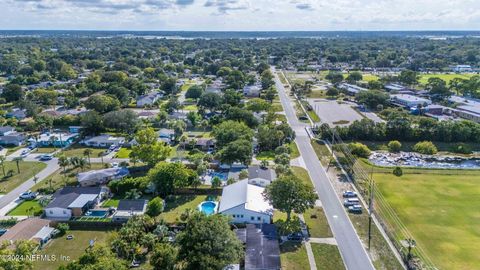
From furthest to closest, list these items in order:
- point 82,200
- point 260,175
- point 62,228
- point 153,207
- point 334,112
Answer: point 334,112, point 260,175, point 82,200, point 153,207, point 62,228

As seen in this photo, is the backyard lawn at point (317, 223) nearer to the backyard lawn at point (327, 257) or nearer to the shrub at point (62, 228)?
the backyard lawn at point (327, 257)

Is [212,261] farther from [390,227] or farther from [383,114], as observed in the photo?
[383,114]

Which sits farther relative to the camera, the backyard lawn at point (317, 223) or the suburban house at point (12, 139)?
the suburban house at point (12, 139)

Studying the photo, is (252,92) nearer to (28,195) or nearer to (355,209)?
(355,209)

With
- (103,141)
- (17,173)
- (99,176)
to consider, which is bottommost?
(17,173)

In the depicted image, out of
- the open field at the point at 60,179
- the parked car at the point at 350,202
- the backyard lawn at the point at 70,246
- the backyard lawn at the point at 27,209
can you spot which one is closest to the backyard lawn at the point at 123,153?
the open field at the point at 60,179

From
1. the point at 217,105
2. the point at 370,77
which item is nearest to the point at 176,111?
the point at 217,105

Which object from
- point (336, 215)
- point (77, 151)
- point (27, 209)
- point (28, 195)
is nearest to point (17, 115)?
point (77, 151)
